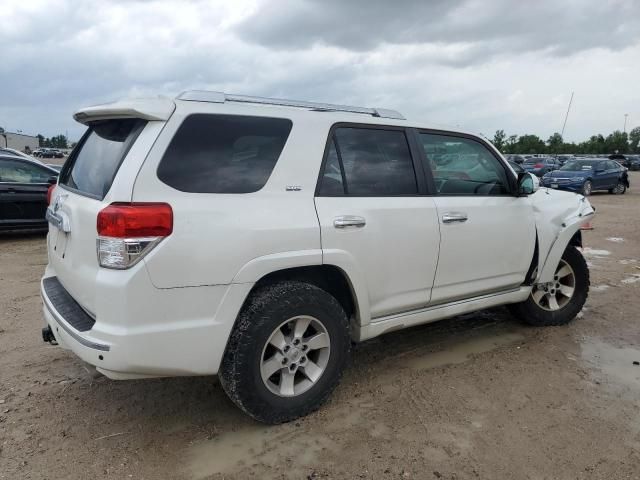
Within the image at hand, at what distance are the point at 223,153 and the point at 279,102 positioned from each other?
675mm

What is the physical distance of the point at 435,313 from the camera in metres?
3.76

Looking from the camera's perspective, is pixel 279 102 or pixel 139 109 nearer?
pixel 139 109

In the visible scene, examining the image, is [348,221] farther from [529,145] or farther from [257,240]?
[529,145]

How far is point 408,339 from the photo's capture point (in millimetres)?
4480

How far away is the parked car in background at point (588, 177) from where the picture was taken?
2084 centimetres

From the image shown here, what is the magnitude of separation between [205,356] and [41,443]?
1.11 meters

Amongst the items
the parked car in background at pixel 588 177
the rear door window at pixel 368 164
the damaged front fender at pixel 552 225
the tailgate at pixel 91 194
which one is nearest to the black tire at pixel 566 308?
the damaged front fender at pixel 552 225

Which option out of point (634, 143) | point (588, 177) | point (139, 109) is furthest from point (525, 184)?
point (634, 143)

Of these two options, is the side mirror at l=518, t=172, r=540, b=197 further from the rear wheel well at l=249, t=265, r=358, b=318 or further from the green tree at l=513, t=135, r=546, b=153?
the green tree at l=513, t=135, r=546, b=153

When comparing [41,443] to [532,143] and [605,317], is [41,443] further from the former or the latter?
[532,143]

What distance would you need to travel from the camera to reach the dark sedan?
344 inches

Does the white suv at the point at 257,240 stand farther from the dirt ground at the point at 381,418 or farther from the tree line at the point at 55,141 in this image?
the tree line at the point at 55,141

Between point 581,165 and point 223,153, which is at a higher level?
point 223,153

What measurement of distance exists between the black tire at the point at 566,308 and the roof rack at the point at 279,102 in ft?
7.23
